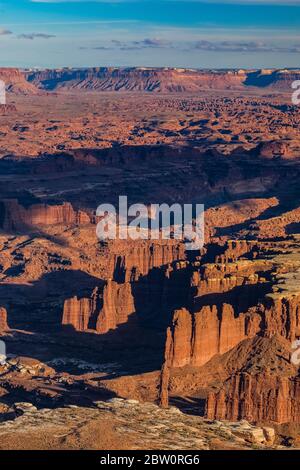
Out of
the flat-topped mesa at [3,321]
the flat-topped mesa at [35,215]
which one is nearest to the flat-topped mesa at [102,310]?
the flat-topped mesa at [3,321]

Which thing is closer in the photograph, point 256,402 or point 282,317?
point 256,402

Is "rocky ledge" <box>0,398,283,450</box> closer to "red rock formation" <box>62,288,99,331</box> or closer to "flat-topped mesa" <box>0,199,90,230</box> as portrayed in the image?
"red rock formation" <box>62,288,99,331</box>

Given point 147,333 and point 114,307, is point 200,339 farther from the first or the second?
point 114,307

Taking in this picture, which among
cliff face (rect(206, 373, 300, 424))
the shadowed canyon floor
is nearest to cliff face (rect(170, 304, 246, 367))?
the shadowed canyon floor

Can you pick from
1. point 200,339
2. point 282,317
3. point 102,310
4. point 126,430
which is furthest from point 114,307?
point 126,430

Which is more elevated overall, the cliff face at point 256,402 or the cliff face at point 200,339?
the cliff face at point 200,339

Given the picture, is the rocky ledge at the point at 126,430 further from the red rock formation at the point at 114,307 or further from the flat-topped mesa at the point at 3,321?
the flat-topped mesa at the point at 3,321

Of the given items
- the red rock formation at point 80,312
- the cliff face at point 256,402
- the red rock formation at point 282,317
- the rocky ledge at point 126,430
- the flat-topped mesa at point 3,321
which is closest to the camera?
the rocky ledge at point 126,430
